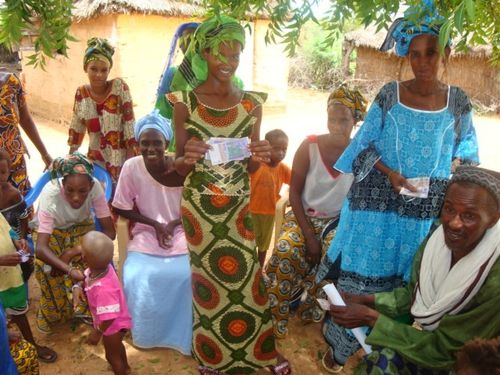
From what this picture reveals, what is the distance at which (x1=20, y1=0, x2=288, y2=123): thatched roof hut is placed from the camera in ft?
29.5

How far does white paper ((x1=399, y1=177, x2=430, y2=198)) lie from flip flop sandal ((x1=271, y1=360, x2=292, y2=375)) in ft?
4.40

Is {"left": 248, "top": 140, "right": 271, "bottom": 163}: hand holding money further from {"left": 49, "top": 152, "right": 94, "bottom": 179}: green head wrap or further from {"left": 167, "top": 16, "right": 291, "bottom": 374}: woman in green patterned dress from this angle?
{"left": 49, "top": 152, "right": 94, "bottom": 179}: green head wrap

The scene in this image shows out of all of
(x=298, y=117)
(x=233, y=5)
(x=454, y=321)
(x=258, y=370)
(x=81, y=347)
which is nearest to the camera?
(x=233, y=5)

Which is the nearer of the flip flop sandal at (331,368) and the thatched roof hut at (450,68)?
the flip flop sandal at (331,368)

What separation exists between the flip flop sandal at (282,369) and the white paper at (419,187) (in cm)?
134

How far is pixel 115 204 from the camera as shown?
340 cm

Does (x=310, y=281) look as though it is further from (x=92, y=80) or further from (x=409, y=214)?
(x=92, y=80)

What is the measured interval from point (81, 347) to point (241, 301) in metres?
1.36

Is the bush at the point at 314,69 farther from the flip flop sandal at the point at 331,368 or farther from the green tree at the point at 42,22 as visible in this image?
the green tree at the point at 42,22

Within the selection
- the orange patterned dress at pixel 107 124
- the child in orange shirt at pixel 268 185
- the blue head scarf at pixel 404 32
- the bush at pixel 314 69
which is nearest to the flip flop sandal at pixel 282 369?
the child in orange shirt at pixel 268 185

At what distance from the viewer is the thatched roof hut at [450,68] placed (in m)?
14.9

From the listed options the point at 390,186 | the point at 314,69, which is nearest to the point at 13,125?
the point at 390,186

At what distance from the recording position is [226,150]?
254 centimetres

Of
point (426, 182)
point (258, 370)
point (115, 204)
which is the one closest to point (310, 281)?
point (258, 370)
